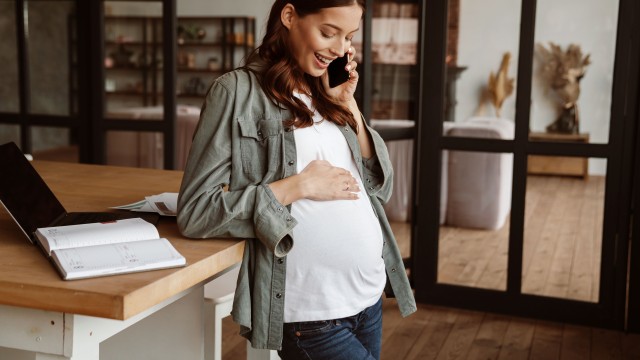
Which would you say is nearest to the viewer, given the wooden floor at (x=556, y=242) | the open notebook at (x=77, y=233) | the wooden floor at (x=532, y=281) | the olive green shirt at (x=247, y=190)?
the open notebook at (x=77, y=233)

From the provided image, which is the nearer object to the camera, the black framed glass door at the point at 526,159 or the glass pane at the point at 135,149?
the black framed glass door at the point at 526,159

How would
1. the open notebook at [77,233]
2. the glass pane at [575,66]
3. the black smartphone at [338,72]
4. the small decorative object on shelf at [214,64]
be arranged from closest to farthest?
the open notebook at [77,233]
the black smartphone at [338,72]
the glass pane at [575,66]
the small decorative object on shelf at [214,64]

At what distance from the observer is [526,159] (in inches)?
145

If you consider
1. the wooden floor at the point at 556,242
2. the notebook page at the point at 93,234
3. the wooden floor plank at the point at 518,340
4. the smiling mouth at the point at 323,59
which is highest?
the smiling mouth at the point at 323,59

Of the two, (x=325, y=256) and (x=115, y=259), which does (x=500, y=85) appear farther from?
(x=115, y=259)

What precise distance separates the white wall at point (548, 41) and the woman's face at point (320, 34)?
87.5 inches

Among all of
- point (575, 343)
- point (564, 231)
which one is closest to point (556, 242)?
point (564, 231)

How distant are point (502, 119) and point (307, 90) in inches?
87.5

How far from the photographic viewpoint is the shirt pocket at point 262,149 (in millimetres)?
1575

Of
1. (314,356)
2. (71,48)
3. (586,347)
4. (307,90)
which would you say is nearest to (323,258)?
(314,356)

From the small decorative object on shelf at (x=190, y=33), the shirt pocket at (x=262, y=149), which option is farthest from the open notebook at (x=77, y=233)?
the small decorative object on shelf at (x=190, y=33)

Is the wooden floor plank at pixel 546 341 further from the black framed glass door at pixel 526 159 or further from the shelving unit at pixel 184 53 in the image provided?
the shelving unit at pixel 184 53

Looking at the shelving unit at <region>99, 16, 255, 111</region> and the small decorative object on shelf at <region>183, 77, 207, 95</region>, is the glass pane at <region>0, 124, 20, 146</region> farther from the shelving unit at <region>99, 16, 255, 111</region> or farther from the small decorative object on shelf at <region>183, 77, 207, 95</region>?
the small decorative object on shelf at <region>183, 77, 207, 95</region>

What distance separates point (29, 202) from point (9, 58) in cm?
305
